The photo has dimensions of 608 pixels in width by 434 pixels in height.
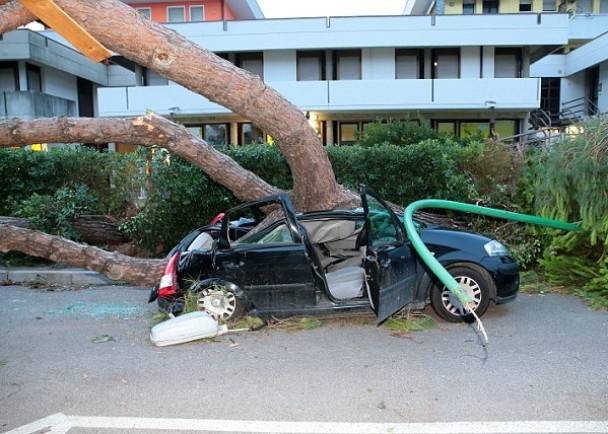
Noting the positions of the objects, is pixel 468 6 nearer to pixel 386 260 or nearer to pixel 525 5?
pixel 525 5

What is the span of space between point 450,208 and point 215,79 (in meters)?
3.27

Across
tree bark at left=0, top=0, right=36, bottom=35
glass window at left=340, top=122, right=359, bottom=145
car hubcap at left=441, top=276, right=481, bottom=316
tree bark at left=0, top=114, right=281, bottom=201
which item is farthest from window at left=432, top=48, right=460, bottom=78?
tree bark at left=0, top=0, right=36, bottom=35

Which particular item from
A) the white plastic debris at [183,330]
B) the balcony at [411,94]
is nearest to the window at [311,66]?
the balcony at [411,94]

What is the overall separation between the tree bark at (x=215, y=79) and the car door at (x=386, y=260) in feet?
6.39

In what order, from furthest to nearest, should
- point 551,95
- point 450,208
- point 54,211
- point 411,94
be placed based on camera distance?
1. point 551,95
2. point 411,94
3. point 54,211
4. point 450,208

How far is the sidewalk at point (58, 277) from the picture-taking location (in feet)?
29.1

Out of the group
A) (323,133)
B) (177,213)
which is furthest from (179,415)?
(323,133)

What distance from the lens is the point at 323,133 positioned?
25.4 m

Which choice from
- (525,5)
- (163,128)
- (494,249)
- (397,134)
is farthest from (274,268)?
(525,5)

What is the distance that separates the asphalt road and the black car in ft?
1.17

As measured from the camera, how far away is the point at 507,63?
965 inches

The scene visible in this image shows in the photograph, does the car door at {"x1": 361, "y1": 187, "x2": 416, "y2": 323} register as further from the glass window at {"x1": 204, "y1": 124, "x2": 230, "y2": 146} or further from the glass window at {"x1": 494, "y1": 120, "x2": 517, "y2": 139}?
the glass window at {"x1": 494, "y1": 120, "x2": 517, "y2": 139}

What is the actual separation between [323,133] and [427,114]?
490cm

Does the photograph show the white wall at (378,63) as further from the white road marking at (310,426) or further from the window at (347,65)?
the white road marking at (310,426)
